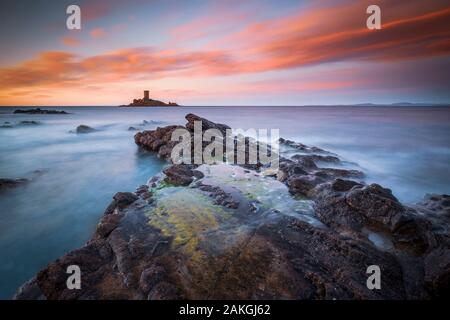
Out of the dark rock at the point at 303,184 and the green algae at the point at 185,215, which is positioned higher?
the dark rock at the point at 303,184

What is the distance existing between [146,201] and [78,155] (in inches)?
474

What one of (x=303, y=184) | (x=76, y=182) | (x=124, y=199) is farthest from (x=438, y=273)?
(x=76, y=182)

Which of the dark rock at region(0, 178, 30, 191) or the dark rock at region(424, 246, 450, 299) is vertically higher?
the dark rock at region(0, 178, 30, 191)

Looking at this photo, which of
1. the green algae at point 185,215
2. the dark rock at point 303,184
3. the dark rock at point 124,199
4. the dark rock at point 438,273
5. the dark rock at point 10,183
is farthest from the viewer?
the dark rock at point 10,183

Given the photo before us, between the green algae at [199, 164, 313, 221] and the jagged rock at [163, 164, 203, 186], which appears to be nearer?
the green algae at [199, 164, 313, 221]

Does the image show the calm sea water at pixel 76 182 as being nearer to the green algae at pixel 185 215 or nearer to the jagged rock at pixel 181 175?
the jagged rock at pixel 181 175

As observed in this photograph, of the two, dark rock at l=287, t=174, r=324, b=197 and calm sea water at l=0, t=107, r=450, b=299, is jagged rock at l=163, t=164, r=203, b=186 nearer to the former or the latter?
calm sea water at l=0, t=107, r=450, b=299

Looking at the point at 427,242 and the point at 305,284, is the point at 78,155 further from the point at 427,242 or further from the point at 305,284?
the point at 427,242

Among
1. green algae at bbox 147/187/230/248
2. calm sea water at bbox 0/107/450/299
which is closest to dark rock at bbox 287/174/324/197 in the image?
green algae at bbox 147/187/230/248

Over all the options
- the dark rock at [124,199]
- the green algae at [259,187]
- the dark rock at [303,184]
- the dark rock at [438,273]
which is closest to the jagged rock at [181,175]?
the green algae at [259,187]

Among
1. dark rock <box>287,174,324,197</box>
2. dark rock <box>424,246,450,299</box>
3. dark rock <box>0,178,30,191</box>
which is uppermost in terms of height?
dark rock <box>287,174,324,197</box>

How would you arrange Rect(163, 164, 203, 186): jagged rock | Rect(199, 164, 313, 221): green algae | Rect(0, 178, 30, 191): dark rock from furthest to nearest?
Rect(0, 178, 30, 191): dark rock → Rect(163, 164, 203, 186): jagged rock → Rect(199, 164, 313, 221): green algae

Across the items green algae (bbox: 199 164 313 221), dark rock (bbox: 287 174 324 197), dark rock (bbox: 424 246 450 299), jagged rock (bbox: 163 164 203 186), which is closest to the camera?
dark rock (bbox: 424 246 450 299)
